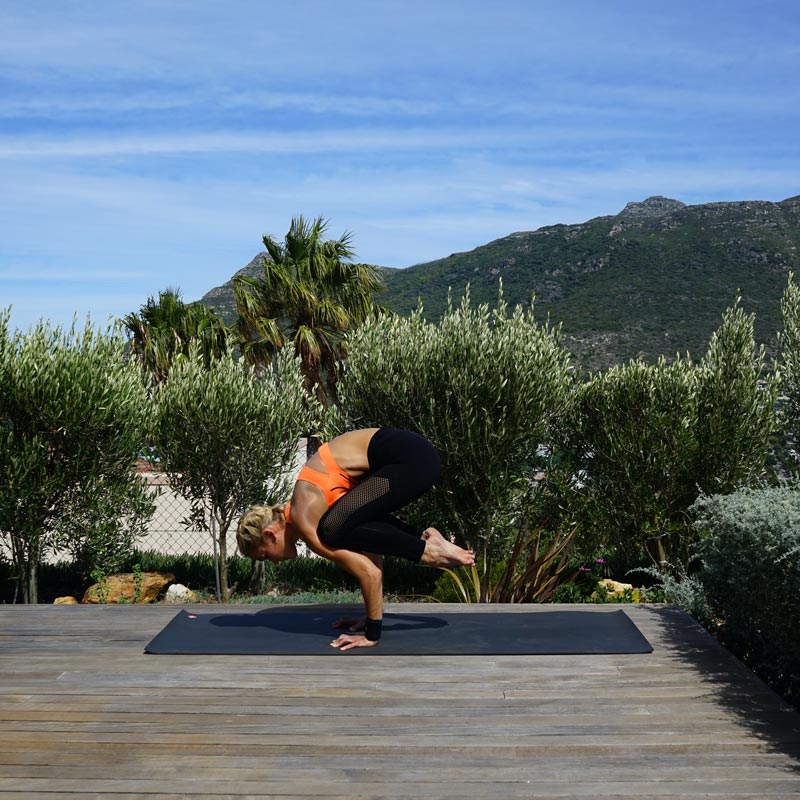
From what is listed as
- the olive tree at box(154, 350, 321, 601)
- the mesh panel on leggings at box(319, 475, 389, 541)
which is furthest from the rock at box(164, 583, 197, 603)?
→ the mesh panel on leggings at box(319, 475, 389, 541)

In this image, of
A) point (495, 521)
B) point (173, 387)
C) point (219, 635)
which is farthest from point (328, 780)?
point (173, 387)

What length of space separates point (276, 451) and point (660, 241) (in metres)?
62.9

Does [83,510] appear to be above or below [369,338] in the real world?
below

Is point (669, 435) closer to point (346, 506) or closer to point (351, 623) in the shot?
point (351, 623)

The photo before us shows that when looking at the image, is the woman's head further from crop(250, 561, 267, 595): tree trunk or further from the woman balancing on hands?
crop(250, 561, 267, 595): tree trunk

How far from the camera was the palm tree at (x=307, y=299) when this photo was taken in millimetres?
19078

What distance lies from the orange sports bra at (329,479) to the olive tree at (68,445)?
461 centimetres

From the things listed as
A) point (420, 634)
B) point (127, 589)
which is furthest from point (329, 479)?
point (127, 589)

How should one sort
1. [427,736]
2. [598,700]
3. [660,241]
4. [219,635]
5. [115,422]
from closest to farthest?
[427,736]
[598,700]
[219,635]
[115,422]
[660,241]

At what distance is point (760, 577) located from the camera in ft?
16.4

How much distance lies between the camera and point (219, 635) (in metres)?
5.55

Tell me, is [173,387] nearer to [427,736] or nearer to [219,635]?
[219,635]

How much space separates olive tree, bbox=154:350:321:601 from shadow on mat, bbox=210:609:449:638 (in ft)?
13.1

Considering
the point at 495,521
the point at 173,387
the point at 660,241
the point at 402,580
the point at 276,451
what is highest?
the point at 660,241
